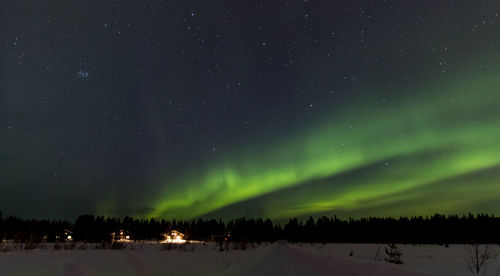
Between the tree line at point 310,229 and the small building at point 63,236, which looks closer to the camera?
the small building at point 63,236

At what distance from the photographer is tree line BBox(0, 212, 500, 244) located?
71062 millimetres

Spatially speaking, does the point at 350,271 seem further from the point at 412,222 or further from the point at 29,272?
the point at 412,222

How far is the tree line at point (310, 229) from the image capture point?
71.1 metres

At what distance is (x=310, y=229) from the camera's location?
103562mm

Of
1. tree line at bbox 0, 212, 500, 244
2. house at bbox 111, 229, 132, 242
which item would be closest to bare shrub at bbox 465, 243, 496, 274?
tree line at bbox 0, 212, 500, 244

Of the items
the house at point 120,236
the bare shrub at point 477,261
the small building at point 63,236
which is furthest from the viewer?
the house at point 120,236

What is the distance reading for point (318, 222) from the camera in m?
109

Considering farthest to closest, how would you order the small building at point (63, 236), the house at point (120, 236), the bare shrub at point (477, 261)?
the house at point (120, 236) → the small building at point (63, 236) → the bare shrub at point (477, 261)

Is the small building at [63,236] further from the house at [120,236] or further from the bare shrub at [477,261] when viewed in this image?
the bare shrub at [477,261]

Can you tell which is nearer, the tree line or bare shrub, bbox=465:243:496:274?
bare shrub, bbox=465:243:496:274

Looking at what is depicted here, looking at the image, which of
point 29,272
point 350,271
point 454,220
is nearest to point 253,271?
point 350,271

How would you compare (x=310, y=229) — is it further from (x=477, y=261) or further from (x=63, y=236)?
(x=477, y=261)

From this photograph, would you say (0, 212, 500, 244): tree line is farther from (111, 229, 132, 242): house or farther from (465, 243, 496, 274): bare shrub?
(465, 243, 496, 274): bare shrub

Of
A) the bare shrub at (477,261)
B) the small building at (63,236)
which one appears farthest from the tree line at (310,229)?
the bare shrub at (477,261)
